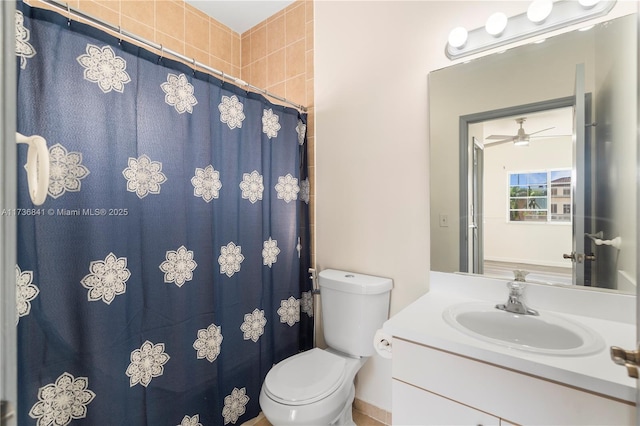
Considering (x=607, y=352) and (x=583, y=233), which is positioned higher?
(x=583, y=233)

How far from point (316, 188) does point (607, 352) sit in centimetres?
149

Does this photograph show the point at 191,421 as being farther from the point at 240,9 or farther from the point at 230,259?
the point at 240,9

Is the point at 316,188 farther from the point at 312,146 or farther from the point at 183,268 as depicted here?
the point at 183,268

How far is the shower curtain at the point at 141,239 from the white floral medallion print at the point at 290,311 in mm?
36

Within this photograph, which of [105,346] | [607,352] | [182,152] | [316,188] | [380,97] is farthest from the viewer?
Result: [316,188]

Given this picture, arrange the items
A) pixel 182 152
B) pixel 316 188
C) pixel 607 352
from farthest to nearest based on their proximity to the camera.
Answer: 1. pixel 316 188
2. pixel 182 152
3. pixel 607 352

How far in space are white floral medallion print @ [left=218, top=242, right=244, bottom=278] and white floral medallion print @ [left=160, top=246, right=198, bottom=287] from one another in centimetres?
14

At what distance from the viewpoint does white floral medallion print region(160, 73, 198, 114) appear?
1240 mm

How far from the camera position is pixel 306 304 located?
75.4 inches

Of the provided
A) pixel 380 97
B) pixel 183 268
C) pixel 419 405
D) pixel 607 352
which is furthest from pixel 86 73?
pixel 607 352

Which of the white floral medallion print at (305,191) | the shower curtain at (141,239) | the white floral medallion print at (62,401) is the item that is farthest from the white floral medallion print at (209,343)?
the white floral medallion print at (305,191)

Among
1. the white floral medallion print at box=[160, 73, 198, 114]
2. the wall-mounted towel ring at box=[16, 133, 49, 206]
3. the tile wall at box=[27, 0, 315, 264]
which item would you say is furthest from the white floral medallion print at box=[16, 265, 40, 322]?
the tile wall at box=[27, 0, 315, 264]

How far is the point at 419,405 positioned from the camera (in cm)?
97

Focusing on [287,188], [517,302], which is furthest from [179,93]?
[517,302]
